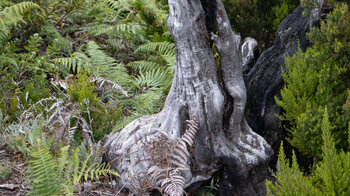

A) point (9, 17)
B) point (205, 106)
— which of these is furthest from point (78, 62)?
point (205, 106)

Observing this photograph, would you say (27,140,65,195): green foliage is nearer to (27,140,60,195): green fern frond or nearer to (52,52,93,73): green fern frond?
(27,140,60,195): green fern frond

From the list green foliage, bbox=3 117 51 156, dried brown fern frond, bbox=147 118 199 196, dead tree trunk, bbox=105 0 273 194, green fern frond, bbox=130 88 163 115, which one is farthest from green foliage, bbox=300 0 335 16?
green foliage, bbox=3 117 51 156

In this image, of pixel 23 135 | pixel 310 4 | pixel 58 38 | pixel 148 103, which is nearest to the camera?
pixel 310 4

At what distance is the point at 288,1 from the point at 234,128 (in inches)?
109

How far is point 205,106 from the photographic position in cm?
344

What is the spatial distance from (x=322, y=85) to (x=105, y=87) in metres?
3.49

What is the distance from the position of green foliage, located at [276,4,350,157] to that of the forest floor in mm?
2090

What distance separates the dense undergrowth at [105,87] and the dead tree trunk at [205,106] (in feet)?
1.08

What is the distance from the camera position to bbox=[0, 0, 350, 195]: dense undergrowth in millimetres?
3004

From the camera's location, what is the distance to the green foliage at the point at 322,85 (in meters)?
3.09

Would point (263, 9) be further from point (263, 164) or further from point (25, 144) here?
point (25, 144)

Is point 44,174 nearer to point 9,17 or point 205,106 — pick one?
point 205,106

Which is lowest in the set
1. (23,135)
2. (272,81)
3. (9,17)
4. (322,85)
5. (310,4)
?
(23,135)

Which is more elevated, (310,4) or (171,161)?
(310,4)
